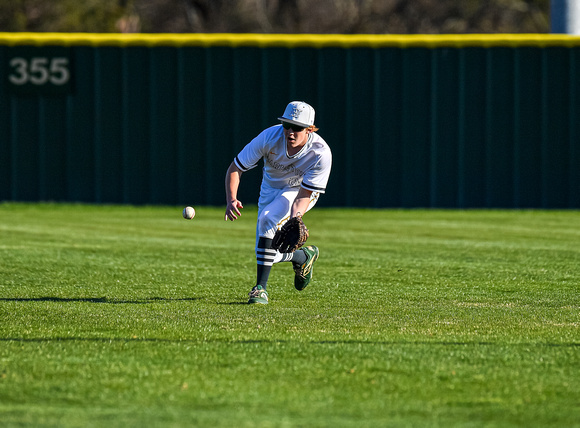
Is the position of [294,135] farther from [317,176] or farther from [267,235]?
[267,235]

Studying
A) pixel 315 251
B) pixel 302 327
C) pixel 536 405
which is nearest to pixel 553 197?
pixel 315 251

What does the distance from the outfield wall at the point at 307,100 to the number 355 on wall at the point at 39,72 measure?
2 centimetres

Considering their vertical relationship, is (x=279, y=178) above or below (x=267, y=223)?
above

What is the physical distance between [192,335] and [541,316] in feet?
8.94

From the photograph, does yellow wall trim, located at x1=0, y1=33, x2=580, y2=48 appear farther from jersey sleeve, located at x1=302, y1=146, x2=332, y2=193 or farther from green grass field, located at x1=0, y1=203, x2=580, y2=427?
jersey sleeve, located at x1=302, y1=146, x2=332, y2=193

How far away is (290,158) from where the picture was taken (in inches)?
338

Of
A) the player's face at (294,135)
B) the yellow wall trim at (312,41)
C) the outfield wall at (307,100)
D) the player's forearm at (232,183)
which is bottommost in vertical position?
the outfield wall at (307,100)

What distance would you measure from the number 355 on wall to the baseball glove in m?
11.5

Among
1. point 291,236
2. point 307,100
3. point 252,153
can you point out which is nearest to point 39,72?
point 307,100

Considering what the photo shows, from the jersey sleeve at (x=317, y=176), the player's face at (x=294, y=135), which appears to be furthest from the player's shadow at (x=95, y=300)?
the player's face at (x=294, y=135)

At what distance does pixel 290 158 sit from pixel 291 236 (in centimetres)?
66

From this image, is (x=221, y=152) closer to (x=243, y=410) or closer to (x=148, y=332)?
(x=148, y=332)

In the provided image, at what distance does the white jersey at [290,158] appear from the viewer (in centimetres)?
855

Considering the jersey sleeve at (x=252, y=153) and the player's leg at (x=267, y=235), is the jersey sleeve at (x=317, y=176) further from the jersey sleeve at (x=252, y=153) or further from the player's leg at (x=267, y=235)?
the jersey sleeve at (x=252, y=153)
